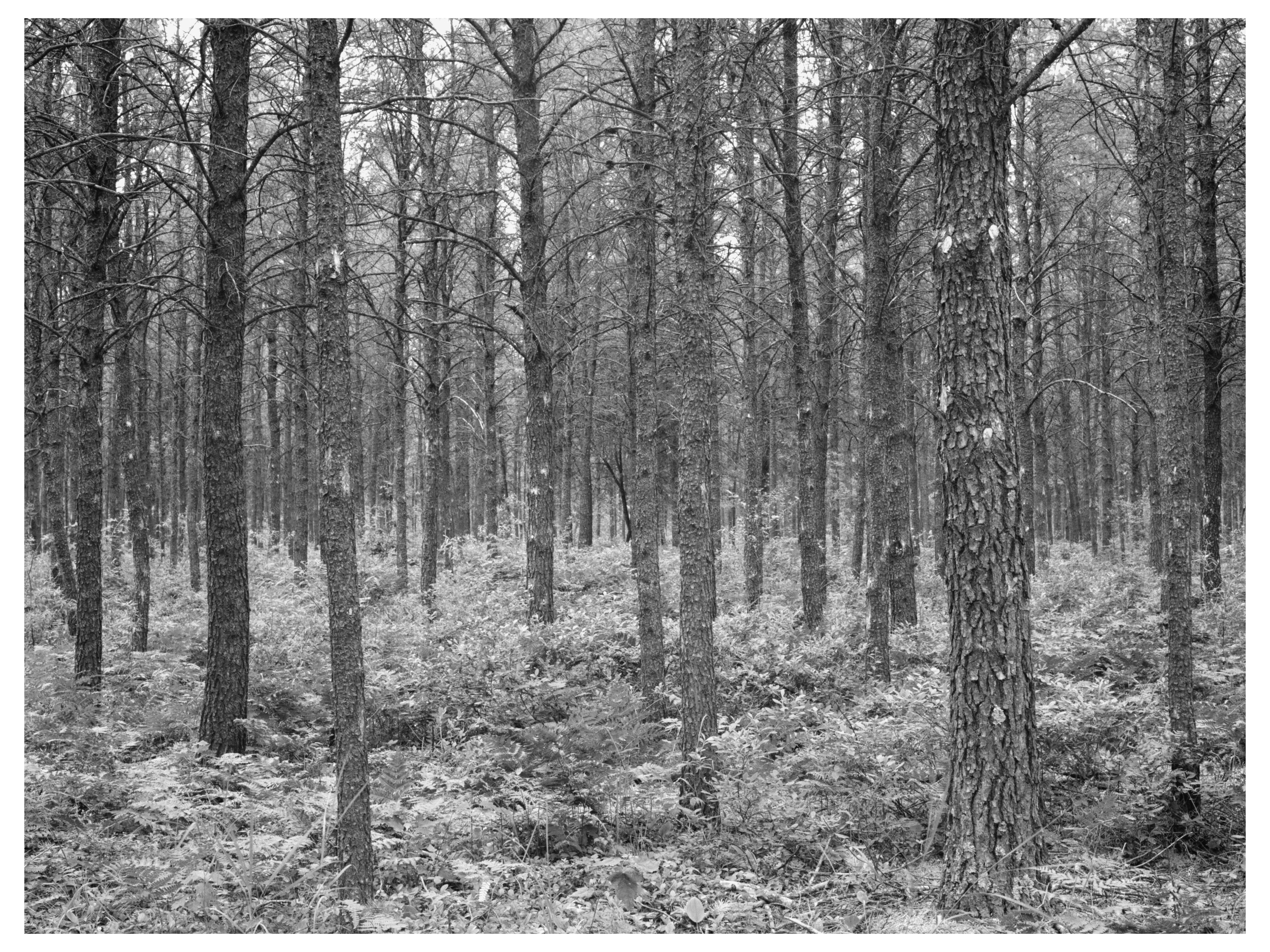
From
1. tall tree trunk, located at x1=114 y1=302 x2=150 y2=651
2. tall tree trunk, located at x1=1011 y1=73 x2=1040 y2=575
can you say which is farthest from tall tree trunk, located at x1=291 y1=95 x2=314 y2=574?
tall tree trunk, located at x1=1011 y1=73 x2=1040 y2=575

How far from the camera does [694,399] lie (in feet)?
21.5

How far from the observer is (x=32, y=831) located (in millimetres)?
5609

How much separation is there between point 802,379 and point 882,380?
80.7 inches

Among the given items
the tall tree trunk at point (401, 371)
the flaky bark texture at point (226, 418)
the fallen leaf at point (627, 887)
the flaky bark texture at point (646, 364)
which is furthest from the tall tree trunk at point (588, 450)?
the fallen leaf at point (627, 887)

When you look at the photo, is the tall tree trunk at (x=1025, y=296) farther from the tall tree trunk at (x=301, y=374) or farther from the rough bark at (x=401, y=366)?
the tall tree trunk at (x=301, y=374)

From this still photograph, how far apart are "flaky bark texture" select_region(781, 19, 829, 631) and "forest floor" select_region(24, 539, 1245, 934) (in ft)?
3.95

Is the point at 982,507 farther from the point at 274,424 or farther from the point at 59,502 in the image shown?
the point at 274,424

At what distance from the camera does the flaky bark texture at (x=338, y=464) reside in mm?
4711

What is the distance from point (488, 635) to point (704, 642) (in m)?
5.07

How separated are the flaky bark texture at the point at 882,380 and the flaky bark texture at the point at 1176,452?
3276mm

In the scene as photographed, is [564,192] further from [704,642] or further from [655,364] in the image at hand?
[704,642]

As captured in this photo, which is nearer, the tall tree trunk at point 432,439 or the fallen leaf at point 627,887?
the fallen leaf at point 627,887

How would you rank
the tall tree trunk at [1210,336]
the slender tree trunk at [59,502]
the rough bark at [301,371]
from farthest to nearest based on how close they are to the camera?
the slender tree trunk at [59,502], the tall tree trunk at [1210,336], the rough bark at [301,371]

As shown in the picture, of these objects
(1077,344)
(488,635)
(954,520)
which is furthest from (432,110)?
(1077,344)
